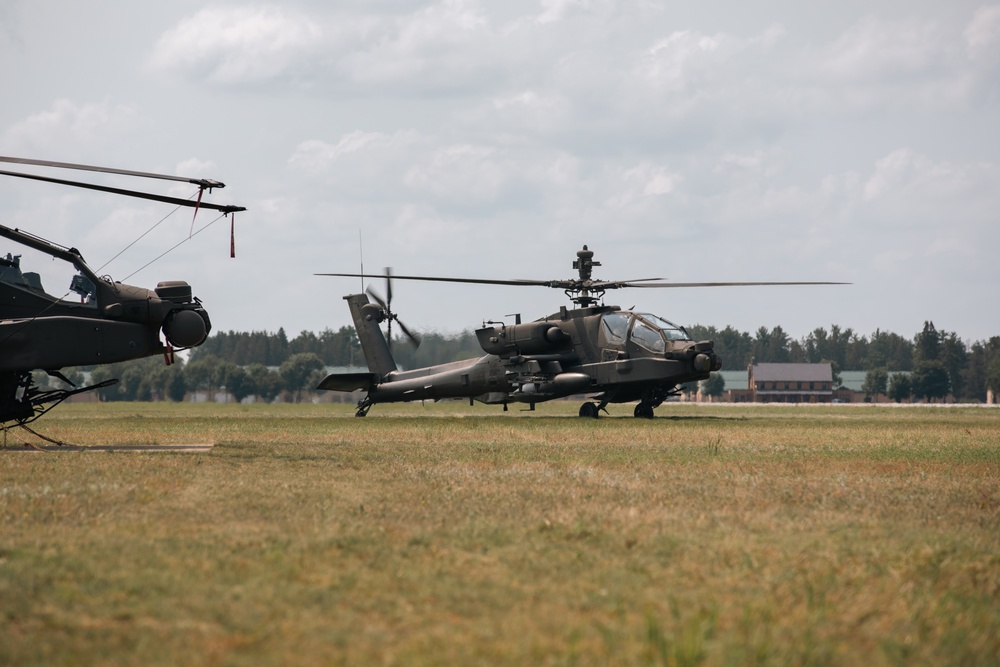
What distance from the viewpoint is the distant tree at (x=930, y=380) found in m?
140

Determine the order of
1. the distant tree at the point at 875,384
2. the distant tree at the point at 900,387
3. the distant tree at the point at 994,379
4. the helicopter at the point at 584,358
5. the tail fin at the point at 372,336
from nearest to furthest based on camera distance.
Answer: the helicopter at the point at 584,358
the tail fin at the point at 372,336
the distant tree at the point at 994,379
the distant tree at the point at 900,387
the distant tree at the point at 875,384

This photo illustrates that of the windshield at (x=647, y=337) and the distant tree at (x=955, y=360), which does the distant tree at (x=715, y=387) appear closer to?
the distant tree at (x=955, y=360)

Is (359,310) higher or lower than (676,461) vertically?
higher

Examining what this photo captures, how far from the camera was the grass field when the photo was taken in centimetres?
684

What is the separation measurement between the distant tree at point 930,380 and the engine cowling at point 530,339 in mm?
116154

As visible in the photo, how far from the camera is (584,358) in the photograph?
3494cm

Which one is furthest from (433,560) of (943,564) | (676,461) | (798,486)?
(676,461)

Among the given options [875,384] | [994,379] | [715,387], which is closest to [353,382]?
[994,379]

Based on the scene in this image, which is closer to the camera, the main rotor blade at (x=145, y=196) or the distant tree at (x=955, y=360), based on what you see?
the main rotor blade at (x=145, y=196)

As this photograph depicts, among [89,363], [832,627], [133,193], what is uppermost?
[133,193]

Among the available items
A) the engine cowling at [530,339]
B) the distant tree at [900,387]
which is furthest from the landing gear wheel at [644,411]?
the distant tree at [900,387]

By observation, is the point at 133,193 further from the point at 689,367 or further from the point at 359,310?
the point at 359,310

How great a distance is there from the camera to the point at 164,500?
508 inches

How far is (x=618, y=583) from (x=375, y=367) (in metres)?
32.1
